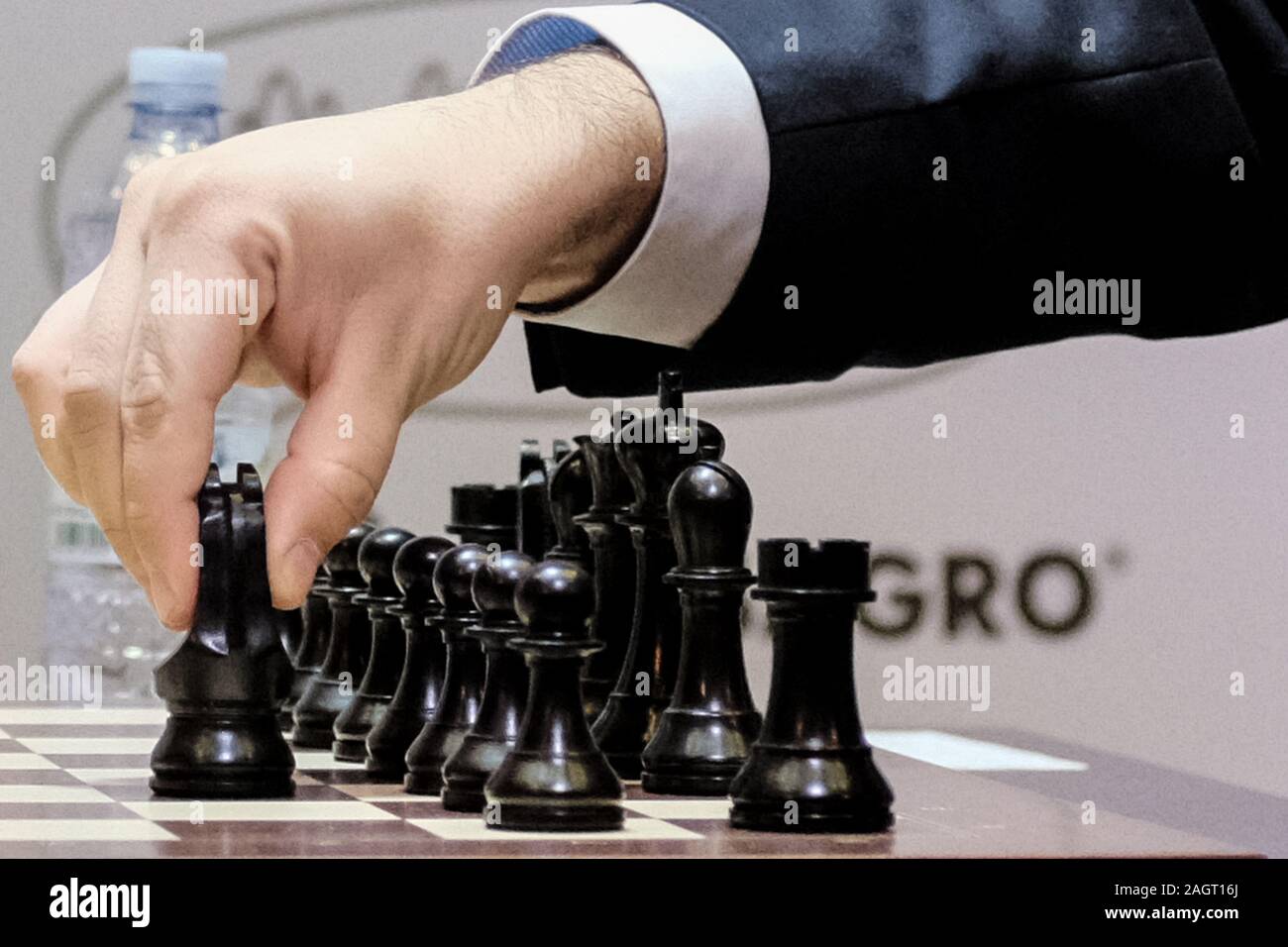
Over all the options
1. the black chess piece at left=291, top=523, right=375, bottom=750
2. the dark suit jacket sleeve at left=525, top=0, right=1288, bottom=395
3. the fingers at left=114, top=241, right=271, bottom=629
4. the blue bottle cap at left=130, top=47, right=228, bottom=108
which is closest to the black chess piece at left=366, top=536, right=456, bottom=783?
the black chess piece at left=291, top=523, right=375, bottom=750

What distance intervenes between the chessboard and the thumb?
A: 6.1 inches

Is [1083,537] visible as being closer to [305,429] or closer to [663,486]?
[663,486]

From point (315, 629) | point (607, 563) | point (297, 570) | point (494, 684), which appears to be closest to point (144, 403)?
point (297, 570)

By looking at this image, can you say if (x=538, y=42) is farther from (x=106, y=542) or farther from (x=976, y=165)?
(x=106, y=542)

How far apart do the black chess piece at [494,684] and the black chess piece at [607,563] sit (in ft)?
0.67

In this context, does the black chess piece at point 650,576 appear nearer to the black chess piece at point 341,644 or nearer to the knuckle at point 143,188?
the black chess piece at point 341,644

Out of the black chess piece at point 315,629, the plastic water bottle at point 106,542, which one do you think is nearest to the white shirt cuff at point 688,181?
the black chess piece at point 315,629

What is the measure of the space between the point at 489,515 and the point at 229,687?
480mm

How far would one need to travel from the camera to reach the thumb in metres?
0.95

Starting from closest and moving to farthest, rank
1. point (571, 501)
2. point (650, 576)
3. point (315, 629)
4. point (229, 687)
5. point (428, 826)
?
point (428, 826) → point (229, 687) → point (650, 576) → point (571, 501) → point (315, 629)

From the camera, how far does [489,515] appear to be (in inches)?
63.9

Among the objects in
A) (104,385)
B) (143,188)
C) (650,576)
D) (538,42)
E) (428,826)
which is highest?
(538,42)

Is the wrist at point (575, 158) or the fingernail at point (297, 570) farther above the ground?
the wrist at point (575, 158)

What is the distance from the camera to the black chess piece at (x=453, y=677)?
48.3 inches
